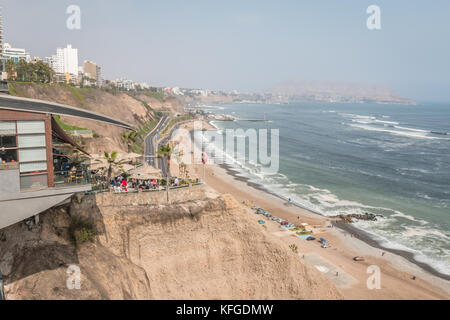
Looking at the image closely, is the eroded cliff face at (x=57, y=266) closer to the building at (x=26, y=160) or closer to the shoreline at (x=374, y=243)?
the building at (x=26, y=160)

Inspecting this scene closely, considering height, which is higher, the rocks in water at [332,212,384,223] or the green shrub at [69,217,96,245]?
the green shrub at [69,217,96,245]

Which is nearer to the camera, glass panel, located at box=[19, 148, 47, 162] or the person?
glass panel, located at box=[19, 148, 47, 162]

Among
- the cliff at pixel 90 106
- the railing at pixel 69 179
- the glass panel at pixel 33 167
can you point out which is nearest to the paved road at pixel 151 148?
the cliff at pixel 90 106

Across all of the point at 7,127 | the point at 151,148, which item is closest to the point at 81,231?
the point at 7,127

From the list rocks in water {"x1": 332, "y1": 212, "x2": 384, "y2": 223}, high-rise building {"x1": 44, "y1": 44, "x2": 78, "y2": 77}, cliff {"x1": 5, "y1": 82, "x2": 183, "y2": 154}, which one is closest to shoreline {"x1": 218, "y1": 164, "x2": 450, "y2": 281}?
rocks in water {"x1": 332, "y1": 212, "x2": 384, "y2": 223}

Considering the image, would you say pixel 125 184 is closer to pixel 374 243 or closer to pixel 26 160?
pixel 26 160

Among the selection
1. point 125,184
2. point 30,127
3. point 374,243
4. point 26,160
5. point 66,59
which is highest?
point 66,59

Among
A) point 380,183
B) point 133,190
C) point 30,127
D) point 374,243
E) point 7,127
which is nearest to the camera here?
point 7,127

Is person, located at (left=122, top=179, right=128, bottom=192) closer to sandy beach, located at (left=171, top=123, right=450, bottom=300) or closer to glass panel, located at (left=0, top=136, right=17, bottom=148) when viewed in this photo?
sandy beach, located at (left=171, top=123, right=450, bottom=300)
